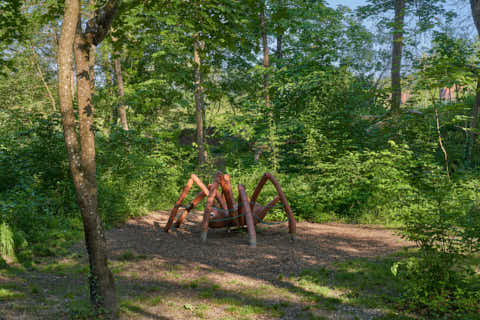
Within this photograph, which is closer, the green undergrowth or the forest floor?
the green undergrowth

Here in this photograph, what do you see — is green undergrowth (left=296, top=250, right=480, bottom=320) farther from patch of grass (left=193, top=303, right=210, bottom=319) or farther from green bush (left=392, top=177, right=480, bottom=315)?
patch of grass (left=193, top=303, right=210, bottom=319)

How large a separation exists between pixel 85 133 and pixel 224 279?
2.66 meters

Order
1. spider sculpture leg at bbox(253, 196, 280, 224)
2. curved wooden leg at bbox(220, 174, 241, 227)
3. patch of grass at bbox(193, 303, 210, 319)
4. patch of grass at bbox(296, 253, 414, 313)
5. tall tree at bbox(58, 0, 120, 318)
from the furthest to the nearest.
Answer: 1. spider sculpture leg at bbox(253, 196, 280, 224)
2. curved wooden leg at bbox(220, 174, 241, 227)
3. patch of grass at bbox(296, 253, 414, 313)
4. patch of grass at bbox(193, 303, 210, 319)
5. tall tree at bbox(58, 0, 120, 318)

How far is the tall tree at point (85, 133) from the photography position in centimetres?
290

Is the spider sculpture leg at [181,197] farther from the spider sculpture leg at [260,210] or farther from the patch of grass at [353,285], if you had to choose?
the patch of grass at [353,285]

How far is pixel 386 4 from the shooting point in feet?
56.9

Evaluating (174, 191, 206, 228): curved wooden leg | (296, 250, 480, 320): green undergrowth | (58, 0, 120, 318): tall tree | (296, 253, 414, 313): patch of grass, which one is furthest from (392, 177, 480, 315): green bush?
(174, 191, 206, 228): curved wooden leg

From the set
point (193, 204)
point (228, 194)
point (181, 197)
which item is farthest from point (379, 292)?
point (181, 197)

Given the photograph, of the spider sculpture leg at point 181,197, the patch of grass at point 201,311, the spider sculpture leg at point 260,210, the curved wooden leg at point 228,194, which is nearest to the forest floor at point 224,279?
the patch of grass at point 201,311

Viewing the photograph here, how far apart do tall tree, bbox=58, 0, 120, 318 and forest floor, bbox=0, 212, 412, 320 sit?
1.08 ft

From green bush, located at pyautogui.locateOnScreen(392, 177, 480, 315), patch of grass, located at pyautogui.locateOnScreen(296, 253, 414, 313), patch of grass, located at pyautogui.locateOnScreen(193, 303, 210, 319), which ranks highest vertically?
green bush, located at pyautogui.locateOnScreen(392, 177, 480, 315)

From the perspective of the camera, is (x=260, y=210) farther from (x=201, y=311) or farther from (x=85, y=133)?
(x=85, y=133)

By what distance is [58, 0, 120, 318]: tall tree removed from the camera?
9.53ft

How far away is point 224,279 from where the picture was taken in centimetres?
459
